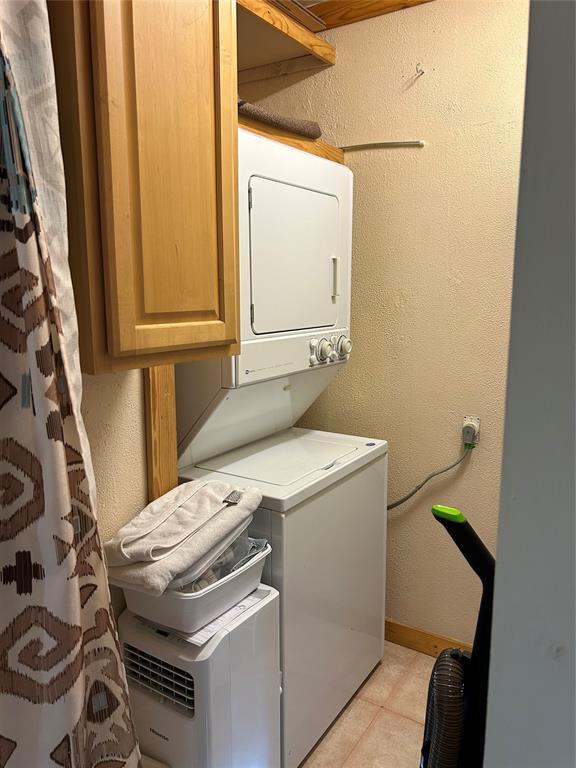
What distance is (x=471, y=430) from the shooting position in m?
2.25

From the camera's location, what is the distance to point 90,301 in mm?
1065

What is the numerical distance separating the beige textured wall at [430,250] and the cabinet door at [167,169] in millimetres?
1163

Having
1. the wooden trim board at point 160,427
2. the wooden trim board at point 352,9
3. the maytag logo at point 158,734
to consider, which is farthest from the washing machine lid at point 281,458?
the wooden trim board at point 352,9

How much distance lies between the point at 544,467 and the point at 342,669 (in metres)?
1.85

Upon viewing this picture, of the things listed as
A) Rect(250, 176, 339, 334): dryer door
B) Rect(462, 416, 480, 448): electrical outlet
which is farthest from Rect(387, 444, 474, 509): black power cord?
Rect(250, 176, 339, 334): dryer door

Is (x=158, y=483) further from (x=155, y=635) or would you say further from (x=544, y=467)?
(x=544, y=467)

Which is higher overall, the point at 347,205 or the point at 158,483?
the point at 347,205

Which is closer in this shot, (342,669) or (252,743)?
(252,743)

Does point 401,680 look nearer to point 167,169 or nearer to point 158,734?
point 158,734

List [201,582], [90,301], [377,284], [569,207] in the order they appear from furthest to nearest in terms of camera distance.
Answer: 1. [377,284]
2. [201,582]
3. [90,301]
4. [569,207]

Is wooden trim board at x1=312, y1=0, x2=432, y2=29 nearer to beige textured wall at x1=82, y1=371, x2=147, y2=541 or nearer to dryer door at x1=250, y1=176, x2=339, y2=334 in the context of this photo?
dryer door at x1=250, y1=176, x2=339, y2=334

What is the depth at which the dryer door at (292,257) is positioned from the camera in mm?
1664

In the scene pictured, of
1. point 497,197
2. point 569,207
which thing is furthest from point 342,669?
point 569,207

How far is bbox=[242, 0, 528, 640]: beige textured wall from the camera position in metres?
2.11
